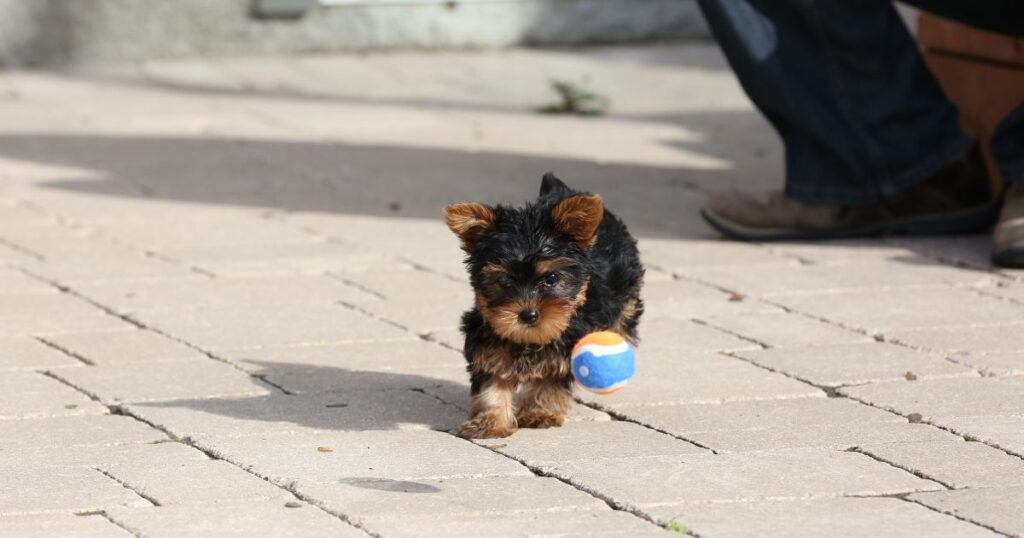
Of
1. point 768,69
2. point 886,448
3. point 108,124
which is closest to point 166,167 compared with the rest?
point 108,124

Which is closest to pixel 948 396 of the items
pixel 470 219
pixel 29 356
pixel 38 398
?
pixel 470 219

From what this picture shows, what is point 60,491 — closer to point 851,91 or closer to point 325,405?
point 325,405

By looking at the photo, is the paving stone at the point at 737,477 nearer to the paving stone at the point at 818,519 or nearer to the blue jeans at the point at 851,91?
the paving stone at the point at 818,519

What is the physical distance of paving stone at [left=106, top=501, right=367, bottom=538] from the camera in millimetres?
3141

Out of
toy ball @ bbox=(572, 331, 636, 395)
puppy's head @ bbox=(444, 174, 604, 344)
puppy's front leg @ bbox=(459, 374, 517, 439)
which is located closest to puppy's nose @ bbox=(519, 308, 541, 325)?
puppy's head @ bbox=(444, 174, 604, 344)

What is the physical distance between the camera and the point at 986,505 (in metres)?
3.31

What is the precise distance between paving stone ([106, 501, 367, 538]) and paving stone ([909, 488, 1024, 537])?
1.14 meters

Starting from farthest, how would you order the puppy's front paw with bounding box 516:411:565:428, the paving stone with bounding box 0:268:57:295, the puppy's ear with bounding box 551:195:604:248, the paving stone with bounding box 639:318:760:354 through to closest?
1. the paving stone with bounding box 0:268:57:295
2. the paving stone with bounding box 639:318:760:354
3. the puppy's front paw with bounding box 516:411:565:428
4. the puppy's ear with bounding box 551:195:604:248

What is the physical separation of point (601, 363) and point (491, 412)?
311 millimetres

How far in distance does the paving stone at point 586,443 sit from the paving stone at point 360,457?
0.07 m

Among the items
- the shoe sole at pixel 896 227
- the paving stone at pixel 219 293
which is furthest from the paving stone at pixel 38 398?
the shoe sole at pixel 896 227

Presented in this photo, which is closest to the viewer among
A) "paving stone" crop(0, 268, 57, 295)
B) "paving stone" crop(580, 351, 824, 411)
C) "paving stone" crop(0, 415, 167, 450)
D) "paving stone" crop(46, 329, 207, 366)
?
→ "paving stone" crop(0, 415, 167, 450)

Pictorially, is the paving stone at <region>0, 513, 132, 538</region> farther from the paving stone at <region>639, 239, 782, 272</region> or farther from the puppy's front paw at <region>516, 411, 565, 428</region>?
the paving stone at <region>639, 239, 782, 272</region>

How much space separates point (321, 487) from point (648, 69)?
646cm
